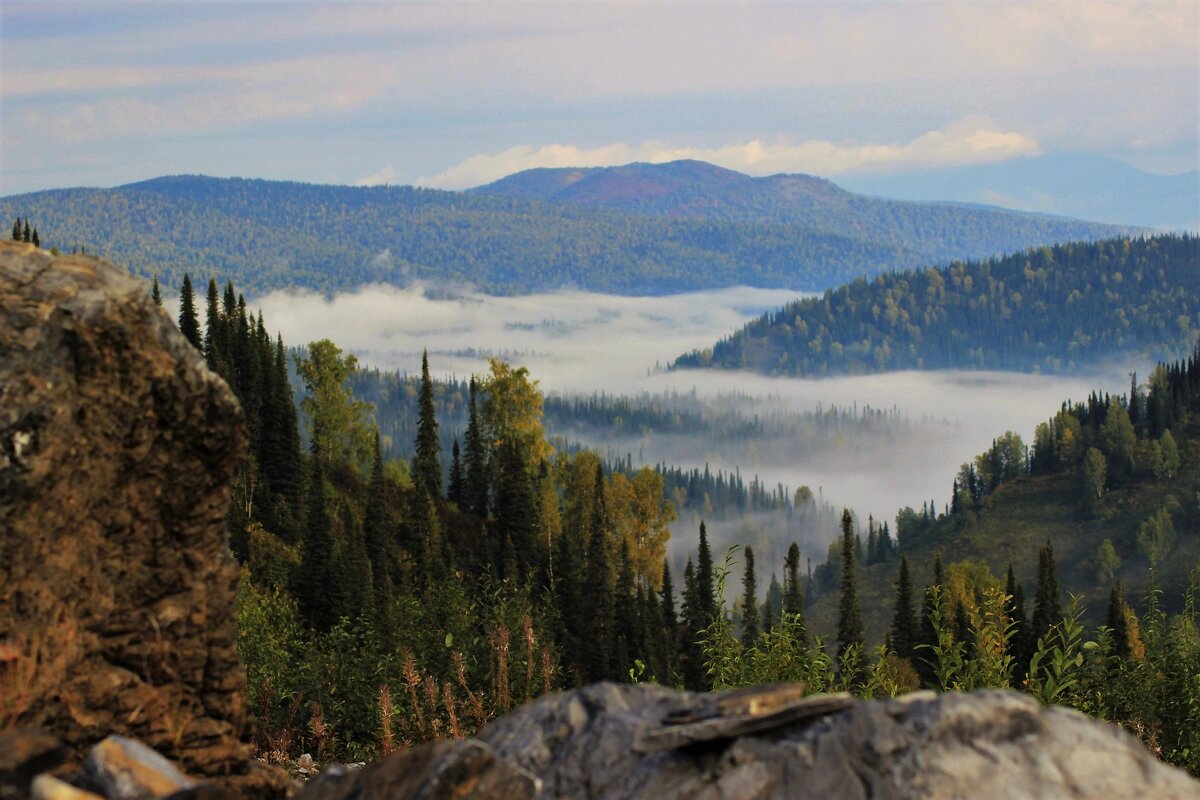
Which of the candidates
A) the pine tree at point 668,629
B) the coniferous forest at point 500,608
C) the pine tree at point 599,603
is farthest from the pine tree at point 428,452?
the pine tree at point 668,629

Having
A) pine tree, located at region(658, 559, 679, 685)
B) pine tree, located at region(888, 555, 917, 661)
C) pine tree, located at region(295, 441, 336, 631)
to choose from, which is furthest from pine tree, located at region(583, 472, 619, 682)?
pine tree, located at region(888, 555, 917, 661)

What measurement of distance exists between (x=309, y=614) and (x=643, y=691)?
68.5 metres

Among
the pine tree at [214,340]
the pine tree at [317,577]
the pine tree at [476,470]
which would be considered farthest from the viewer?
the pine tree at [476,470]

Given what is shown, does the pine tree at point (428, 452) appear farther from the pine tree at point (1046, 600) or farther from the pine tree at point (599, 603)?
the pine tree at point (1046, 600)

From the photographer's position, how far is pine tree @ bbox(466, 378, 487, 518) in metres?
144

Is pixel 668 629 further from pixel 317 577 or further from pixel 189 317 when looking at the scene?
pixel 189 317

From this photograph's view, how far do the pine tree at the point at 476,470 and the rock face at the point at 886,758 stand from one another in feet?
433

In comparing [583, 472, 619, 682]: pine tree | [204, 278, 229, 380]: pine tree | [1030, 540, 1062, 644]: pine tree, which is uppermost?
[204, 278, 229, 380]: pine tree

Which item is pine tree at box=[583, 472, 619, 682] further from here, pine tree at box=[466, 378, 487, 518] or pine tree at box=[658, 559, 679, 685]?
pine tree at box=[466, 378, 487, 518]

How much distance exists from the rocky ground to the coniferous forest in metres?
4.05

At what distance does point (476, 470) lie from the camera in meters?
144

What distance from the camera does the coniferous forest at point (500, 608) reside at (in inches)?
763

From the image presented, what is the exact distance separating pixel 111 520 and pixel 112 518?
0.07ft

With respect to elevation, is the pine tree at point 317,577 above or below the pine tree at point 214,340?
below
